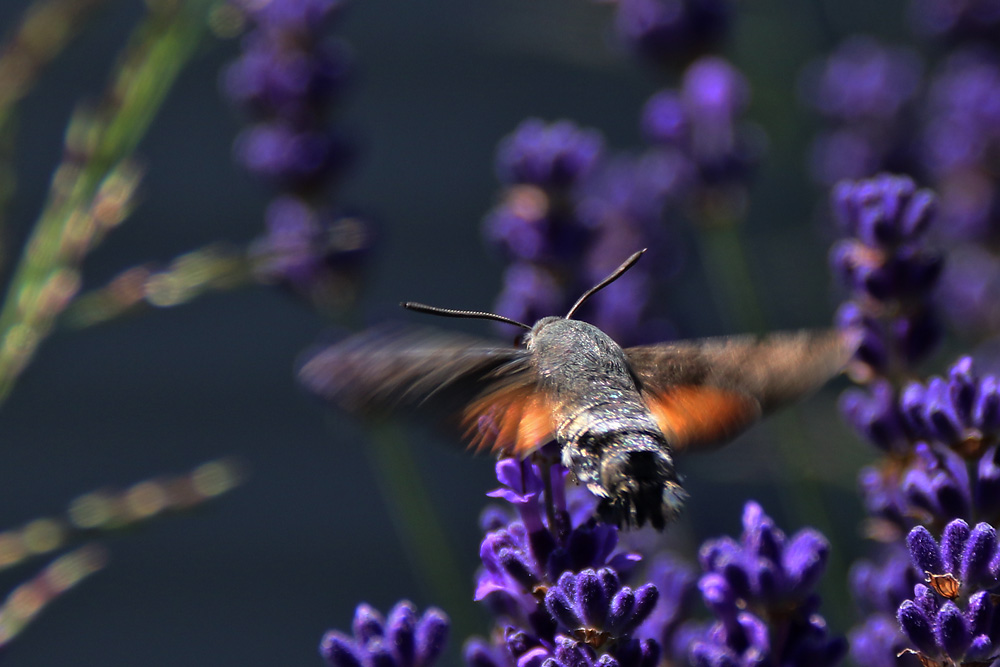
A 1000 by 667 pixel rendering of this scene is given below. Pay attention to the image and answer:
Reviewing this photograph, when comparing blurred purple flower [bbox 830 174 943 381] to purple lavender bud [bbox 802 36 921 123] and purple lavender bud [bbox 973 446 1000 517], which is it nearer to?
purple lavender bud [bbox 973 446 1000 517]

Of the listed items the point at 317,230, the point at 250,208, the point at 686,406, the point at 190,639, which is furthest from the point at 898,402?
the point at 190,639

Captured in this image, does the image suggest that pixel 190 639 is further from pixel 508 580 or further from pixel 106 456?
pixel 508 580

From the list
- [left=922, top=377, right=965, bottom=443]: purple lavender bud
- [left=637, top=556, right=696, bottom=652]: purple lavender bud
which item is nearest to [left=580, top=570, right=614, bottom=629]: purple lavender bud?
[left=637, top=556, right=696, bottom=652]: purple lavender bud

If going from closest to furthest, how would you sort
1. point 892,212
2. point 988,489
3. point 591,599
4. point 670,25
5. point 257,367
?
point 591,599 → point 988,489 → point 892,212 → point 670,25 → point 257,367

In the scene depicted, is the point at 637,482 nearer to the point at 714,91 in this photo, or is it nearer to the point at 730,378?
the point at 730,378

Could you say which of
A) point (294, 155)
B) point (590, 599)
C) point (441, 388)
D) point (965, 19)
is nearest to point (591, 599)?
point (590, 599)

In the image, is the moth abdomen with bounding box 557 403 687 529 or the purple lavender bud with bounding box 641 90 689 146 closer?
the moth abdomen with bounding box 557 403 687 529

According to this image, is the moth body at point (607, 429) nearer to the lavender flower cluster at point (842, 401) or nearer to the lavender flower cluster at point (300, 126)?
the lavender flower cluster at point (842, 401)
